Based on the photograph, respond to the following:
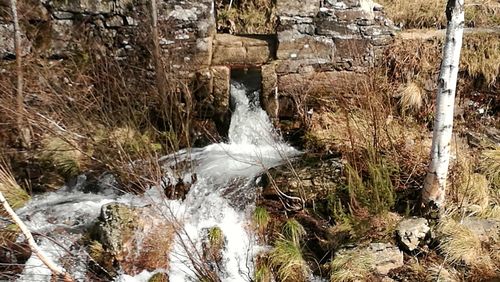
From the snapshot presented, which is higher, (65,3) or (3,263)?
(65,3)

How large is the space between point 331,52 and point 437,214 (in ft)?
7.85

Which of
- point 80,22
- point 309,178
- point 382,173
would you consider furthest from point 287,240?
point 80,22

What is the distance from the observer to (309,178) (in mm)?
5164

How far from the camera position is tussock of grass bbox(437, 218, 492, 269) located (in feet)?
14.4

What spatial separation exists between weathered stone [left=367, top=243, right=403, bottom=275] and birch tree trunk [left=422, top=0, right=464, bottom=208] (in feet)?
1.83

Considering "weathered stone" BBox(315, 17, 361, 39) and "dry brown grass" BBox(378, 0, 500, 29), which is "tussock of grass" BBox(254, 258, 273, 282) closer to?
"weathered stone" BBox(315, 17, 361, 39)

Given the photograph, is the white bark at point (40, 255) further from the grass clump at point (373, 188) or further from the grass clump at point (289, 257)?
the grass clump at point (373, 188)

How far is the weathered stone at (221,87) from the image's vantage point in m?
6.27

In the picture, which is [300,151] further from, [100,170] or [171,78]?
[100,170]

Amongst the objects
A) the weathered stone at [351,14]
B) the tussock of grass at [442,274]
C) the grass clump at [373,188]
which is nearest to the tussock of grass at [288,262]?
the grass clump at [373,188]

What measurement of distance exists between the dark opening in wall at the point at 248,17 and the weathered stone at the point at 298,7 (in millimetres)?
1679

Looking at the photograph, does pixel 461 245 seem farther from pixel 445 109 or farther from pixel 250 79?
pixel 250 79

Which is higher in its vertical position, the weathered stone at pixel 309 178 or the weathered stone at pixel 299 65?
the weathered stone at pixel 299 65

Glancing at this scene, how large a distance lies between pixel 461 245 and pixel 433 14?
3.43m
